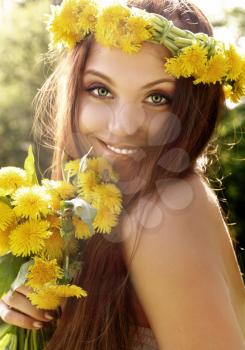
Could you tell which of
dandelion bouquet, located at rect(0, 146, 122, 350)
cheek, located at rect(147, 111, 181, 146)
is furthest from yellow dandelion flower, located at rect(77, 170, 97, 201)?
cheek, located at rect(147, 111, 181, 146)

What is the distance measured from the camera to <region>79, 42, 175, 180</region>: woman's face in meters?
2.24

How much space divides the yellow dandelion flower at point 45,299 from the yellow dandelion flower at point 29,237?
12cm

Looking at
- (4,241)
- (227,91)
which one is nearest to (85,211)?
(4,241)

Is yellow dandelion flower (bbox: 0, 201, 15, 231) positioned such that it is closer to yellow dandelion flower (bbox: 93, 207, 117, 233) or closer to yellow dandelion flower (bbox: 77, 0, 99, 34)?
yellow dandelion flower (bbox: 93, 207, 117, 233)

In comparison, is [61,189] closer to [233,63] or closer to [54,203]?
[54,203]

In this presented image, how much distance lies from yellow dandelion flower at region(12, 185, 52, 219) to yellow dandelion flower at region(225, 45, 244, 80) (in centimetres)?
78

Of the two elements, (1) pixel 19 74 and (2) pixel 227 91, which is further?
(1) pixel 19 74

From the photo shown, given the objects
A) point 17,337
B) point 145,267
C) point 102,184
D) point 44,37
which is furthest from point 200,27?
point 44,37

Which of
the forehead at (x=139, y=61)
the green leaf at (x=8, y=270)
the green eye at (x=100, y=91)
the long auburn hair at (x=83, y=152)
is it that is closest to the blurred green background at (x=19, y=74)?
the long auburn hair at (x=83, y=152)

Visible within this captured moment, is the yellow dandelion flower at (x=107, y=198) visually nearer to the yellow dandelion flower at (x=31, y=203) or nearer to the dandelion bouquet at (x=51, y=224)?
the dandelion bouquet at (x=51, y=224)

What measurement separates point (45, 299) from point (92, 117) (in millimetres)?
682

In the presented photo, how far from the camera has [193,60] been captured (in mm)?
2219

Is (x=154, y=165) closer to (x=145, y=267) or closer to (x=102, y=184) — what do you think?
(x=102, y=184)

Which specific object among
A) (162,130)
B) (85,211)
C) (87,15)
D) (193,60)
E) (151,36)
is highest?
(87,15)
